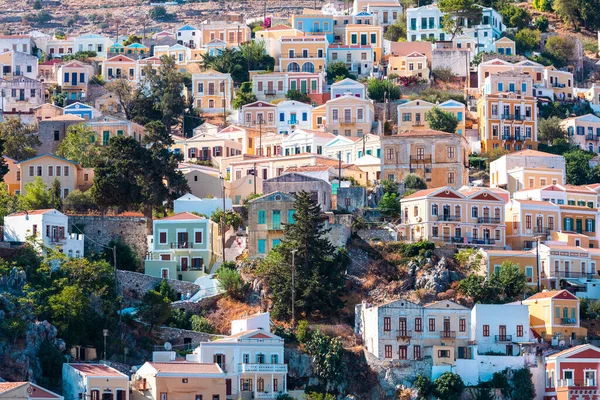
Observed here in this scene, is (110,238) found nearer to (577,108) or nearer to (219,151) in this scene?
(219,151)

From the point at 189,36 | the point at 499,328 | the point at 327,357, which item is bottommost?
the point at 327,357

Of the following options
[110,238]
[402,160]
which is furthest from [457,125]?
[110,238]

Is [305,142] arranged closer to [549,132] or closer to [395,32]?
[549,132]

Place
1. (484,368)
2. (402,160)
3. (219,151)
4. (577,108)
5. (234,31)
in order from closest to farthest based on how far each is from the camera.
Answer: (484,368), (402,160), (219,151), (577,108), (234,31)

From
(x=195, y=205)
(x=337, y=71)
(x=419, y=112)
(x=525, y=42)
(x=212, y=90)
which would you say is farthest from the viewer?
(x=525, y=42)

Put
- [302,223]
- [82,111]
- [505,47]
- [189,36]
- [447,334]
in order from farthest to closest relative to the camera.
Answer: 1. [189,36]
2. [505,47]
3. [82,111]
4. [302,223]
5. [447,334]

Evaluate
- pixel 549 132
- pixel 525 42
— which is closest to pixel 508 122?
pixel 549 132
